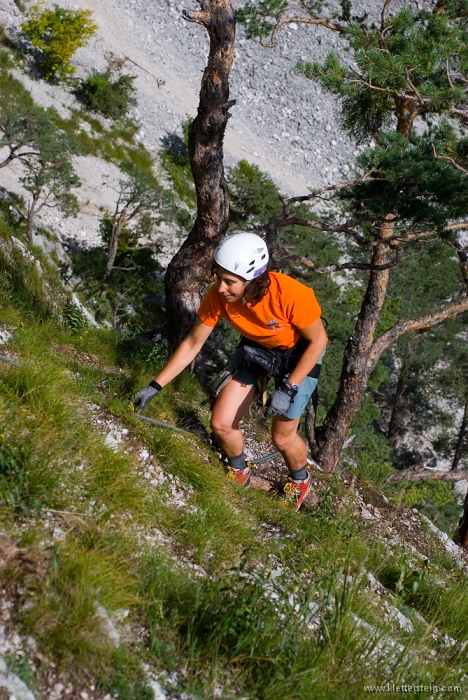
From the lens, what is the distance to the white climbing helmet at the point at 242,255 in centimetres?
459

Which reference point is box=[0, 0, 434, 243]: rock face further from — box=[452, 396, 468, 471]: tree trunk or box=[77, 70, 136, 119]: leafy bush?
box=[452, 396, 468, 471]: tree trunk

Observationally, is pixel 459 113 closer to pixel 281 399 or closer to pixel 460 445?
pixel 281 399

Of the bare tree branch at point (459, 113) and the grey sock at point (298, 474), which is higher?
the bare tree branch at point (459, 113)

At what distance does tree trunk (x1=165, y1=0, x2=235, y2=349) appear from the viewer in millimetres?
7078

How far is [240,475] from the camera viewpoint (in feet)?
18.5

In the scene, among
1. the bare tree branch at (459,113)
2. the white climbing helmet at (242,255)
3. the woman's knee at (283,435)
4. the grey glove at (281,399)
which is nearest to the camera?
the white climbing helmet at (242,255)

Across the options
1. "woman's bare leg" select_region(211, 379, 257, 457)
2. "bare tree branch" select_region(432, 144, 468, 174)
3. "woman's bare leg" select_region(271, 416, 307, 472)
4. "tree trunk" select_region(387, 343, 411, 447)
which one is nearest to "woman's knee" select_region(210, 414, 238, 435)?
"woman's bare leg" select_region(211, 379, 257, 457)

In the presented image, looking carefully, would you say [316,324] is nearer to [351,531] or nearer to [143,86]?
[351,531]

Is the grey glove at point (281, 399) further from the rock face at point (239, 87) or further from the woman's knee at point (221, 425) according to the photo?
the rock face at point (239, 87)

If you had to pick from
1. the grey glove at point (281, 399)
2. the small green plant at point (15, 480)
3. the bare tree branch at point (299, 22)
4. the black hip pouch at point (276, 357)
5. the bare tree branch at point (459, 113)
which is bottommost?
the small green plant at point (15, 480)

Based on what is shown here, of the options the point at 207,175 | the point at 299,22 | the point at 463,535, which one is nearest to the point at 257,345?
the point at 207,175

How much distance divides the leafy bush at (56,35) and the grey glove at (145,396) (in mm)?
31766

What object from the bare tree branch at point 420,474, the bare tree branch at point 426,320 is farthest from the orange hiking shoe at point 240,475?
the bare tree branch at point 426,320

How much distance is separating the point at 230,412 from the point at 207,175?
3.49 metres
